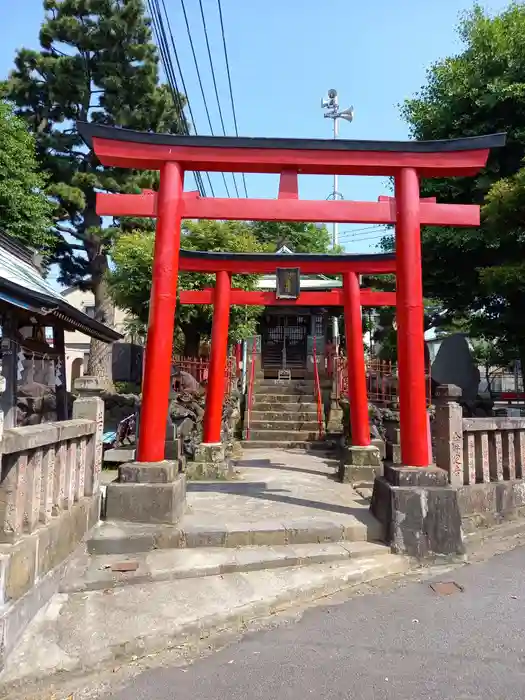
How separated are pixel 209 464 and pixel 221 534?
11.8ft

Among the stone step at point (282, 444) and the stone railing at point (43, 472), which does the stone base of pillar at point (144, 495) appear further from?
the stone step at point (282, 444)

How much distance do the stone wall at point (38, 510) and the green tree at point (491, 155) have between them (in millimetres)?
8569

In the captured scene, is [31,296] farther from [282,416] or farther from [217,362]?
[282,416]

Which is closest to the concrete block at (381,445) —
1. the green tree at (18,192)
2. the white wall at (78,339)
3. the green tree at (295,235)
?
the green tree at (18,192)

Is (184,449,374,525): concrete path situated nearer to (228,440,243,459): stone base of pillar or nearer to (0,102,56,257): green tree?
(228,440,243,459): stone base of pillar

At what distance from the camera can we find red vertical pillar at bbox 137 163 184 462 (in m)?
5.07

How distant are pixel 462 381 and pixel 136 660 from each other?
51.3 feet

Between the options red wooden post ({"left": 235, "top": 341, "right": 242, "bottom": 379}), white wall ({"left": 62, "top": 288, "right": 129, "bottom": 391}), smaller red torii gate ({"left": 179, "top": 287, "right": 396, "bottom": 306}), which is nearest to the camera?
smaller red torii gate ({"left": 179, "top": 287, "right": 396, "bottom": 306})

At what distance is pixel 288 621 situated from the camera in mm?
3529

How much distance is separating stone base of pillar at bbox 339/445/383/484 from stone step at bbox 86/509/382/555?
9.28ft

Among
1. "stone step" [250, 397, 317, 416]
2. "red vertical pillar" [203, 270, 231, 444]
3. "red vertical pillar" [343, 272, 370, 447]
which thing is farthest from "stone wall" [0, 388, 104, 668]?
"stone step" [250, 397, 317, 416]

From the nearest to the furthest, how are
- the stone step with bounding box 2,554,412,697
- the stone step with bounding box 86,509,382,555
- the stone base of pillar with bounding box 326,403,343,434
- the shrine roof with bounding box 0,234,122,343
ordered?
the stone step with bounding box 2,554,412,697
the stone step with bounding box 86,509,382,555
the shrine roof with bounding box 0,234,122,343
the stone base of pillar with bounding box 326,403,343,434

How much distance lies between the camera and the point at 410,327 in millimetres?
5191

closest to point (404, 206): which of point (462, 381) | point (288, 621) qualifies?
point (288, 621)
